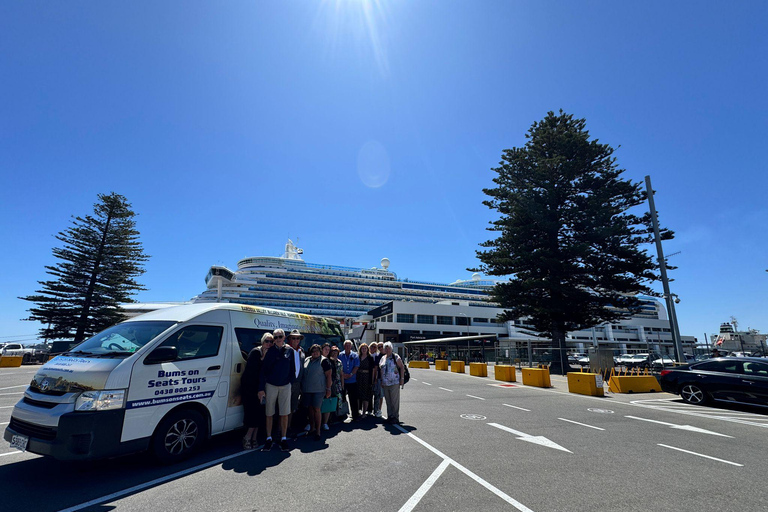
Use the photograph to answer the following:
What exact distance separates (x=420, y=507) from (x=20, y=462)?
522 centimetres

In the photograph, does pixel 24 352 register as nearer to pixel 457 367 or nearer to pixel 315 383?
pixel 457 367

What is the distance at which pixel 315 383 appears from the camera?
20.6ft

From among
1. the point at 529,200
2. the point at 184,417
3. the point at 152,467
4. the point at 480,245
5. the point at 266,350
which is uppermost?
the point at 529,200

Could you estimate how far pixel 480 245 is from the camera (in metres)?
31.6

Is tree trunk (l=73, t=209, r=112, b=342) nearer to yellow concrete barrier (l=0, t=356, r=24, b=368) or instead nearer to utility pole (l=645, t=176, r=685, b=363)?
yellow concrete barrier (l=0, t=356, r=24, b=368)

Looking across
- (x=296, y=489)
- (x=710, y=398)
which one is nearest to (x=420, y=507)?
(x=296, y=489)

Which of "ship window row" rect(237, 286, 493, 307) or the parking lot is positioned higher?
"ship window row" rect(237, 286, 493, 307)

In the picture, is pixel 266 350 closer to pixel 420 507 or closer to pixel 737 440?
pixel 420 507

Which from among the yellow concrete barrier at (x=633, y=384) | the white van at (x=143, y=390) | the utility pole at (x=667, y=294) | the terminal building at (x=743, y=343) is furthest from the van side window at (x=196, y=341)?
the terminal building at (x=743, y=343)

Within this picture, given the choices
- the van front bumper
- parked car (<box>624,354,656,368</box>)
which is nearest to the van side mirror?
the van front bumper

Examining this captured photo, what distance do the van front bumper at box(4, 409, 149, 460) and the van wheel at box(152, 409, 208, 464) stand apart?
47 centimetres

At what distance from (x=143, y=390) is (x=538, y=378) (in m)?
15.5

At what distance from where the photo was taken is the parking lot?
3568mm

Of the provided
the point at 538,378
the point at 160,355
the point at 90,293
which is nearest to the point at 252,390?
the point at 160,355
